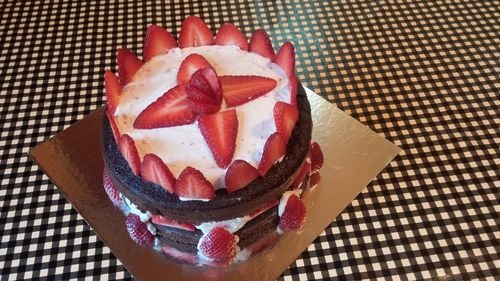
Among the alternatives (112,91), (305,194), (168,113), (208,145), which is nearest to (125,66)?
(112,91)

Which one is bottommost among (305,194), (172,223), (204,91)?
(305,194)

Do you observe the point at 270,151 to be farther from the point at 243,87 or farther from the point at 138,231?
the point at 138,231

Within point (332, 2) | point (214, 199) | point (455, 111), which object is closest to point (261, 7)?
point (332, 2)

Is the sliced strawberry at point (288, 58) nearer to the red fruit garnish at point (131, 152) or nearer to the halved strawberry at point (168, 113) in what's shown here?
the halved strawberry at point (168, 113)

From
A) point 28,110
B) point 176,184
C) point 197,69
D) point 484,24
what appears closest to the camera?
point 176,184

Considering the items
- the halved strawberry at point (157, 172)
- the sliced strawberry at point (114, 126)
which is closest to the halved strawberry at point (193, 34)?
the sliced strawberry at point (114, 126)

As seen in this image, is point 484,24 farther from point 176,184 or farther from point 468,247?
point 176,184

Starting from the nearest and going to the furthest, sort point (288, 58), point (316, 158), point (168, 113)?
point (168, 113) → point (288, 58) → point (316, 158)
